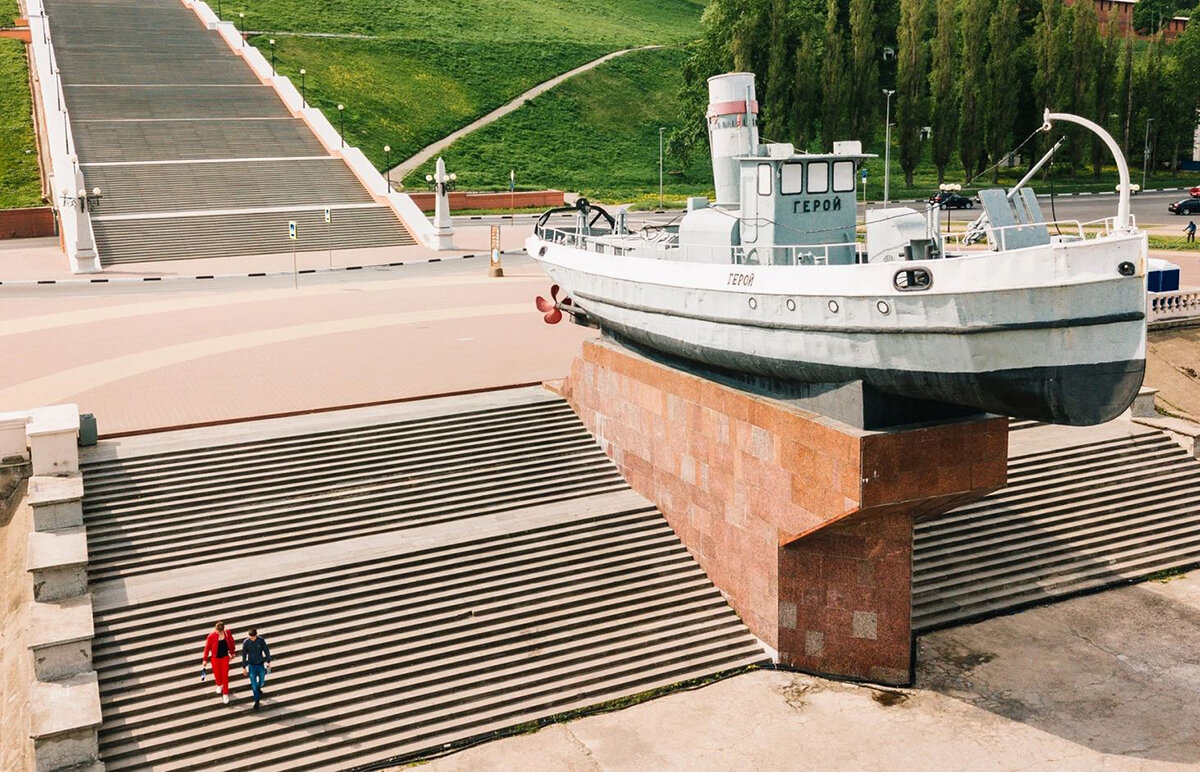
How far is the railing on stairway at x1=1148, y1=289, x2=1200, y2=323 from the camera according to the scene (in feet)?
97.1

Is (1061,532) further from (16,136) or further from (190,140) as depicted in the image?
(16,136)

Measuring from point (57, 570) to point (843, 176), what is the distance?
1380 centimetres

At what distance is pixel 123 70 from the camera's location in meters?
64.6

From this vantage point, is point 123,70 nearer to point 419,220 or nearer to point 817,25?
point 419,220

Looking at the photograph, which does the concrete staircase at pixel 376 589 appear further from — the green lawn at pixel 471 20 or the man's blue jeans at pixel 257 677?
the green lawn at pixel 471 20

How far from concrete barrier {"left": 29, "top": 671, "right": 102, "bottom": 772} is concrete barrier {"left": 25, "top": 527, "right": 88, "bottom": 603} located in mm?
1821

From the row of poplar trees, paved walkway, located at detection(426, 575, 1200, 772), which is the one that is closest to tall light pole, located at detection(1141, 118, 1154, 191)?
the row of poplar trees

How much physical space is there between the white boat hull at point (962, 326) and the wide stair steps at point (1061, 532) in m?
5.72

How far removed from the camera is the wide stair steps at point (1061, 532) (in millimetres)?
19578

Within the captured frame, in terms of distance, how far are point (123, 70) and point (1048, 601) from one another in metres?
62.5

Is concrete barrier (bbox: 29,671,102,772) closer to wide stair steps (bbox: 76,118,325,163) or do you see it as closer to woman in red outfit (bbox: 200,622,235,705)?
woman in red outfit (bbox: 200,622,235,705)

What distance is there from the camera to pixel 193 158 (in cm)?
5288

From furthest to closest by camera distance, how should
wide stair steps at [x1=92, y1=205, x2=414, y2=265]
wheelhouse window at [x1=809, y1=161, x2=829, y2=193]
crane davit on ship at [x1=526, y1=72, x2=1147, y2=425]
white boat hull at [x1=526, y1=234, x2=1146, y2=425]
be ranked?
1. wide stair steps at [x1=92, y1=205, x2=414, y2=265]
2. wheelhouse window at [x1=809, y1=161, x2=829, y2=193]
3. crane davit on ship at [x1=526, y1=72, x2=1147, y2=425]
4. white boat hull at [x1=526, y1=234, x2=1146, y2=425]

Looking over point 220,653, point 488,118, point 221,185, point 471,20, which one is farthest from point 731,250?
point 471,20
